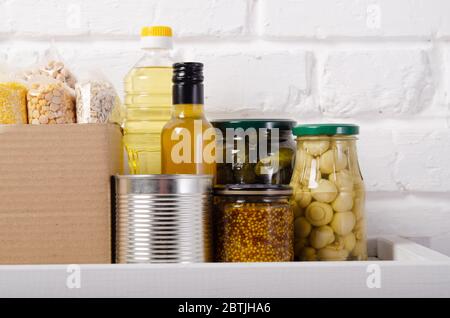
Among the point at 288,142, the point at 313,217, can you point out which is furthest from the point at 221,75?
the point at 313,217

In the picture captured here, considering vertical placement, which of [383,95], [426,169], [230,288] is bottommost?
[230,288]

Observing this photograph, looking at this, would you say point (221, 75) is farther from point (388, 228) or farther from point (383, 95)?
point (388, 228)

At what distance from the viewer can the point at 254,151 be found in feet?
3.18

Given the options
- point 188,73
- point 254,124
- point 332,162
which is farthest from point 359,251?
point 188,73

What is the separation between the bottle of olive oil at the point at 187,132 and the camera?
0.91 meters

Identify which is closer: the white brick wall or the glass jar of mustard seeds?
the glass jar of mustard seeds

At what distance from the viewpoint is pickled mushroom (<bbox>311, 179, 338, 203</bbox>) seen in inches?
35.6

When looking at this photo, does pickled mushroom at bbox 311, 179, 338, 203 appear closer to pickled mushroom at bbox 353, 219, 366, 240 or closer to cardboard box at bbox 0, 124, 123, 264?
pickled mushroom at bbox 353, 219, 366, 240

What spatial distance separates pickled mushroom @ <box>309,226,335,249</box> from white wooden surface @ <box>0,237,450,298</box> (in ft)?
Answer: 0.37

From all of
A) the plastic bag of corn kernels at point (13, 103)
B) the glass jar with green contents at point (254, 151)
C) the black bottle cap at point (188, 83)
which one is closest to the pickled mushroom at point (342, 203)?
the glass jar with green contents at point (254, 151)

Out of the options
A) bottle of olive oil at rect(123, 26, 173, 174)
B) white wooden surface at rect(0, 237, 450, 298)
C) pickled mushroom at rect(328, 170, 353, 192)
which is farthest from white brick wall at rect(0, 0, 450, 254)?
white wooden surface at rect(0, 237, 450, 298)

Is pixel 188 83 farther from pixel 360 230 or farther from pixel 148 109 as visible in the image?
pixel 360 230

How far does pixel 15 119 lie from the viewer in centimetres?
89

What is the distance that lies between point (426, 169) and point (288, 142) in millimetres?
294
